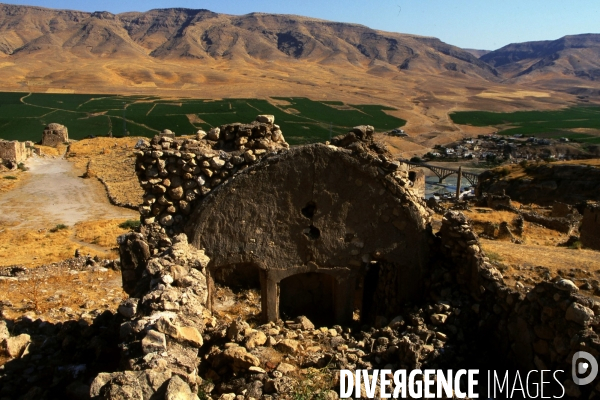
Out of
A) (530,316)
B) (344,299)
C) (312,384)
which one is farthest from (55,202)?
(530,316)

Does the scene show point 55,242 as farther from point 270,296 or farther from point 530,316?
point 530,316

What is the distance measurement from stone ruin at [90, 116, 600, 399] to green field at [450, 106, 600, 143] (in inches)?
3038

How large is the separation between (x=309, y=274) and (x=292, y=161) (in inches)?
123

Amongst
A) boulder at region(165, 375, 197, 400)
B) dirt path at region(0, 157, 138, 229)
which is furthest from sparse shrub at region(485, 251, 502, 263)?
dirt path at region(0, 157, 138, 229)

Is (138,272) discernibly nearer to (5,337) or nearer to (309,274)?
(5,337)

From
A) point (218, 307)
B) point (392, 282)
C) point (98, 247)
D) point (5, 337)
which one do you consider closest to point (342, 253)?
point (392, 282)

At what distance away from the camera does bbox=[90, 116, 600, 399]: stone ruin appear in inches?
310

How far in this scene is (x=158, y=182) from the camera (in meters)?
9.86

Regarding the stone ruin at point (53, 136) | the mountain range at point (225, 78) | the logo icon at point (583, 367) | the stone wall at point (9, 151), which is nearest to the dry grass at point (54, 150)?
the stone ruin at point (53, 136)

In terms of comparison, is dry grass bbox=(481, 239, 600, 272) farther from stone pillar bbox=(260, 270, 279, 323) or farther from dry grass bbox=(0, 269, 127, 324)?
dry grass bbox=(0, 269, 127, 324)

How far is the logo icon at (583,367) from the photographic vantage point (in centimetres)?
617

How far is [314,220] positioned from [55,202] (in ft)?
84.2

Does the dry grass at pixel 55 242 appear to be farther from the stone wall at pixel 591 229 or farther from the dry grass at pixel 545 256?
the stone wall at pixel 591 229

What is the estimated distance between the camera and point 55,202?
30.7m
